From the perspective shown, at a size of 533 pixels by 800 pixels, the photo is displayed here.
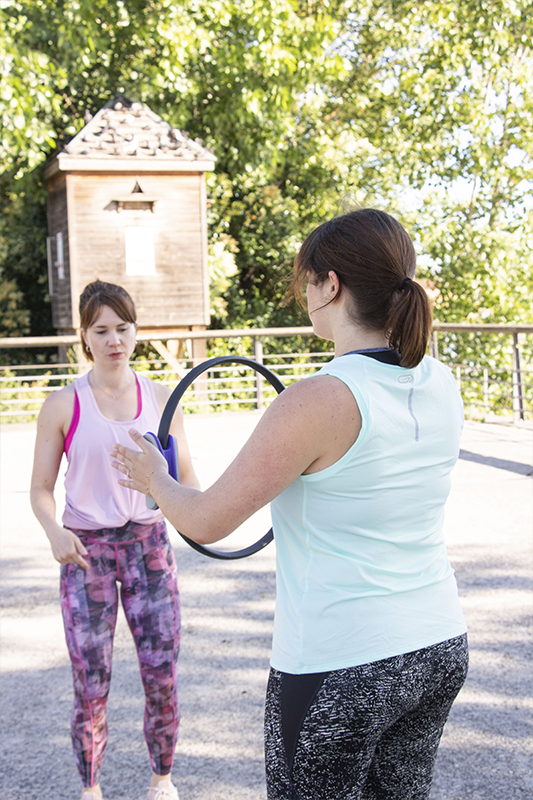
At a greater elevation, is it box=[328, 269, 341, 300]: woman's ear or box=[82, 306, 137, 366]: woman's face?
box=[328, 269, 341, 300]: woman's ear

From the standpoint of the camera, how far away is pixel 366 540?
1444 millimetres

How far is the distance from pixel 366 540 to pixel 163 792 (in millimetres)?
1620

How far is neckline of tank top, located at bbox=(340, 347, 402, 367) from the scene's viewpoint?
58.5 inches

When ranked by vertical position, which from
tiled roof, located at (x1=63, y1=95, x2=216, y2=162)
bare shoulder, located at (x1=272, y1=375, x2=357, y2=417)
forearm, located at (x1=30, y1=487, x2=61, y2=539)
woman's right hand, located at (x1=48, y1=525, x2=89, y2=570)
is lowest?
woman's right hand, located at (x1=48, y1=525, x2=89, y2=570)

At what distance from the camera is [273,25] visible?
1387 centimetres

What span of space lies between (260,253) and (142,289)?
157 inches

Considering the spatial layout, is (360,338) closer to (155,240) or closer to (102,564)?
(102,564)

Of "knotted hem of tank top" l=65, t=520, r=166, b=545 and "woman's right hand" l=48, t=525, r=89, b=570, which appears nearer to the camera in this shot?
"woman's right hand" l=48, t=525, r=89, b=570

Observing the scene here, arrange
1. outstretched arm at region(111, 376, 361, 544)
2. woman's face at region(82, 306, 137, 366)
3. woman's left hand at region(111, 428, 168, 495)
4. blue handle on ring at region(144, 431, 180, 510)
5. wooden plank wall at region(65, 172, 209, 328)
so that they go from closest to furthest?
outstretched arm at region(111, 376, 361, 544), woman's left hand at region(111, 428, 168, 495), blue handle on ring at region(144, 431, 180, 510), woman's face at region(82, 306, 137, 366), wooden plank wall at region(65, 172, 209, 328)

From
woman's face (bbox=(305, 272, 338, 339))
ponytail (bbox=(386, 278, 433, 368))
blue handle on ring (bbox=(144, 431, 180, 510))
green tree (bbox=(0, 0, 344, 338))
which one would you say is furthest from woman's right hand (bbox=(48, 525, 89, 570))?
green tree (bbox=(0, 0, 344, 338))

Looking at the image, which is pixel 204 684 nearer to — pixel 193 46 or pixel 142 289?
pixel 142 289

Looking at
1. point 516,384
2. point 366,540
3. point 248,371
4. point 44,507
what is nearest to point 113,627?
point 44,507

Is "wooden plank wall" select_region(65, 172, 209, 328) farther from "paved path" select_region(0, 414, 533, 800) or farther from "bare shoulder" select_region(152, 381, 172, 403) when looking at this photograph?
"bare shoulder" select_region(152, 381, 172, 403)

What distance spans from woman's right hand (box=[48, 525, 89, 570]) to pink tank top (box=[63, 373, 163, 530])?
0.09 metres
